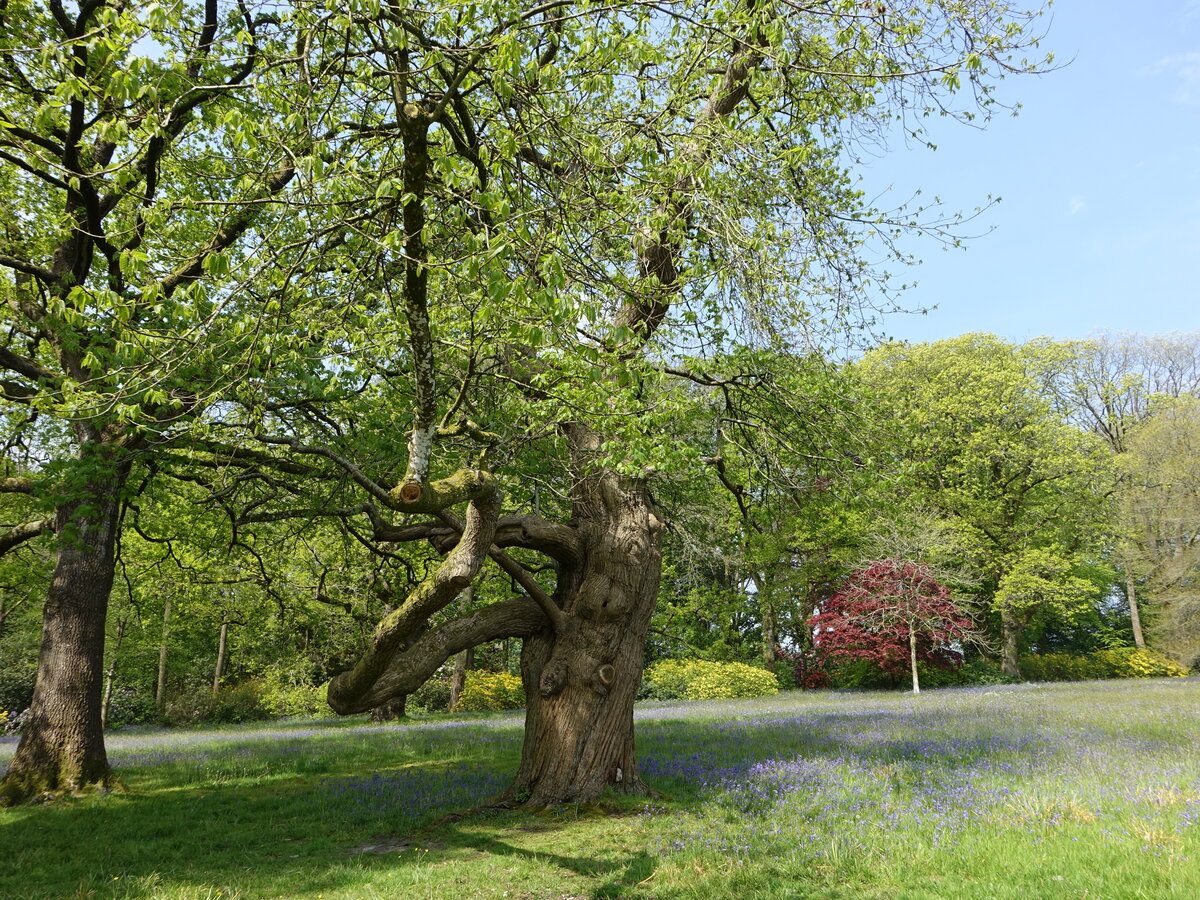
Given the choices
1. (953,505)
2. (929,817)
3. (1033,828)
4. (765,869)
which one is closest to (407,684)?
(765,869)

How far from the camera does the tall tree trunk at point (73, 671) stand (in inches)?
392

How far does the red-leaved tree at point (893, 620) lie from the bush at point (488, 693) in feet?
44.2

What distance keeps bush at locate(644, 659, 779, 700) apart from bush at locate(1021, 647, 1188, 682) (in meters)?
18.3

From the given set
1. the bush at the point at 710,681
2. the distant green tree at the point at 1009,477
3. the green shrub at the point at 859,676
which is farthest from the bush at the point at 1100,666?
the bush at the point at 710,681

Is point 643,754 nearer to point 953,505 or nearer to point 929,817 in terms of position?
point 929,817

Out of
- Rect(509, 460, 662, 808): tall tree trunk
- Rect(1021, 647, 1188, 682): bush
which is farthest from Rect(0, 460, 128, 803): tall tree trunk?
Rect(1021, 647, 1188, 682): bush

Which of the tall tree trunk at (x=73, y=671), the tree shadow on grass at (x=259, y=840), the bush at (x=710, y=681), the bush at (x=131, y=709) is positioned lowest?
the bush at (x=131, y=709)

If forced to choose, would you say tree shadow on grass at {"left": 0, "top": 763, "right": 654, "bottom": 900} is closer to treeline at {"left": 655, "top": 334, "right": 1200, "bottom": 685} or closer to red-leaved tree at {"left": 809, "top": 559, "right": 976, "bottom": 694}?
treeline at {"left": 655, "top": 334, "right": 1200, "bottom": 685}

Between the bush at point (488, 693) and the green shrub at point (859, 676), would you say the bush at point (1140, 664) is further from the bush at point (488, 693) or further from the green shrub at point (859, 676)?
the bush at point (488, 693)

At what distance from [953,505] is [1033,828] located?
3071 centimetres

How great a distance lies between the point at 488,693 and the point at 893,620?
16.4 meters

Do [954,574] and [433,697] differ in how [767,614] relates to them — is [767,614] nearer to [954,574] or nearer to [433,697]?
[954,574]

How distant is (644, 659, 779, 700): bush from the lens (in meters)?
28.5

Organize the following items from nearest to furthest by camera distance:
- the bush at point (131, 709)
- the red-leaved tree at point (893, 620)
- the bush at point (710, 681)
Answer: the red-leaved tree at point (893, 620)
the bush at point (710, 681)
the bush at point (131, 709)
